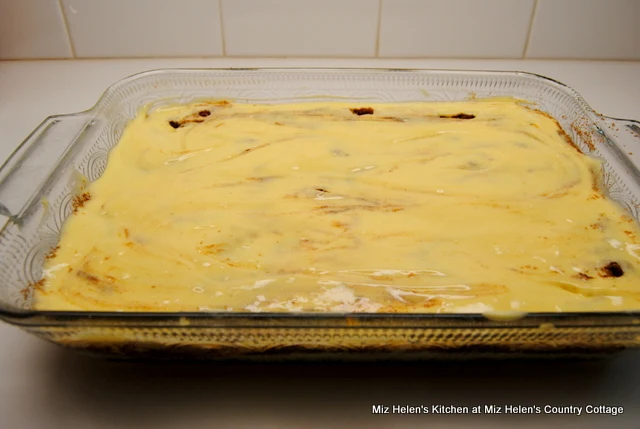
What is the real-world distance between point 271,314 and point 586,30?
4.39ft

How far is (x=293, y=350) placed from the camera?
0.64 metres

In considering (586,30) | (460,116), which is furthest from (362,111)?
(586,30)

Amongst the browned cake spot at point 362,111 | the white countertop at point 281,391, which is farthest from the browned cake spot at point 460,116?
the white countertop at point 281,391

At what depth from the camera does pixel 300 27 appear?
4.54ft

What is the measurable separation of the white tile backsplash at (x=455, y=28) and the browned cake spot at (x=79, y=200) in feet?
2.97

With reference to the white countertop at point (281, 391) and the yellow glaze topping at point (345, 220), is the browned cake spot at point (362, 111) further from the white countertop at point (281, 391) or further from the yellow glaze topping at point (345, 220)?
the white countertop at point (281, 391)

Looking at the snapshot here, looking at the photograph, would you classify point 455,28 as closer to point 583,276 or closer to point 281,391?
point 583,276

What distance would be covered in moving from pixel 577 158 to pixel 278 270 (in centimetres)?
63

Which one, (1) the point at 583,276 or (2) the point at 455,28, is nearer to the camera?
(1) the point at 583,276

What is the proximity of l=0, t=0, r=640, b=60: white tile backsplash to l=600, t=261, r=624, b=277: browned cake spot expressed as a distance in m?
0.87

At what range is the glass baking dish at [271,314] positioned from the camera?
0.57 meters

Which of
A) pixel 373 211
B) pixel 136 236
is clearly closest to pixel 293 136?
pixel 373 211

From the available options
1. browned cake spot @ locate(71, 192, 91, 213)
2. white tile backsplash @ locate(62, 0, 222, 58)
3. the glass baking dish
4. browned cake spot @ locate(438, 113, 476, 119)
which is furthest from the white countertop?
white tile backsplash @ locate(62, 0, 222, 58)

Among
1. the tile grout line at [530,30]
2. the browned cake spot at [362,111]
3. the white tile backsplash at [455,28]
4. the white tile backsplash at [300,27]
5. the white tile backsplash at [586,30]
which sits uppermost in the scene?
the white tile backsplash at [586,30]
